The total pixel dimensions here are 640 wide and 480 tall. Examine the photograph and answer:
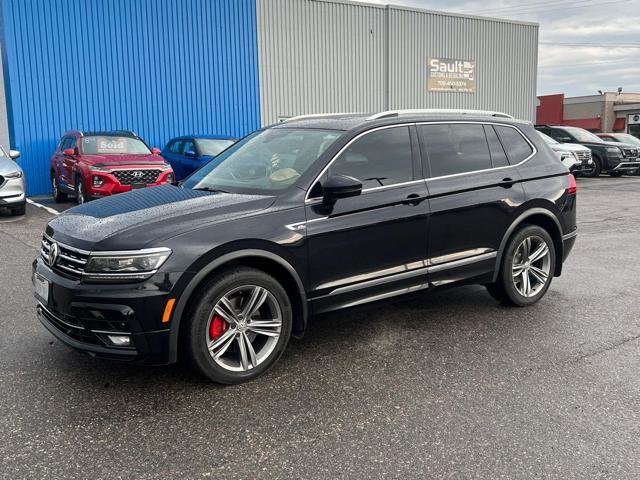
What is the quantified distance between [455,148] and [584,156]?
17.1 meters

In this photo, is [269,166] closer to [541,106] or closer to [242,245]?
[242,245]

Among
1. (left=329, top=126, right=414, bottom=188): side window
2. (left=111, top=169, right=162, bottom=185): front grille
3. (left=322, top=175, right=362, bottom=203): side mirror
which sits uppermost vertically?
(left=329, top=126, right=414, bottom=188): side window

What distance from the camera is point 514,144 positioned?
5.43m

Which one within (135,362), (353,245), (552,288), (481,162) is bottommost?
(552,288)

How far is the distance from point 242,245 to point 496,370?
6.22 feet

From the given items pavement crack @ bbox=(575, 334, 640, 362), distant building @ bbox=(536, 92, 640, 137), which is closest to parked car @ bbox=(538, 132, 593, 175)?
pavement crack @ bbox=(575, 334, 640, 362)

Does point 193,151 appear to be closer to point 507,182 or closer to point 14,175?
point 14,175

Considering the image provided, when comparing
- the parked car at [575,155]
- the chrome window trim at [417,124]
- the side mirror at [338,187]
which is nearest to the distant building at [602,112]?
the parked car at [575,155]

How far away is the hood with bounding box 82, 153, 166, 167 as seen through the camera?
452 inches

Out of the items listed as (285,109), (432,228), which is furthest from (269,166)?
(285,109)

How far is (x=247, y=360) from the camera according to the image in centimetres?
381

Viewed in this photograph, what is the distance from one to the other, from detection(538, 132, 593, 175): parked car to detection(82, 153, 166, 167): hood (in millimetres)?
12759

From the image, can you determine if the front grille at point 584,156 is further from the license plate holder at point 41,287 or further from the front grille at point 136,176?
the license plate holder at point 41,287

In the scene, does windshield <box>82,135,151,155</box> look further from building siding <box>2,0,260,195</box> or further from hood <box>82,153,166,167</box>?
building siding <box>2,0,260,195</box>
